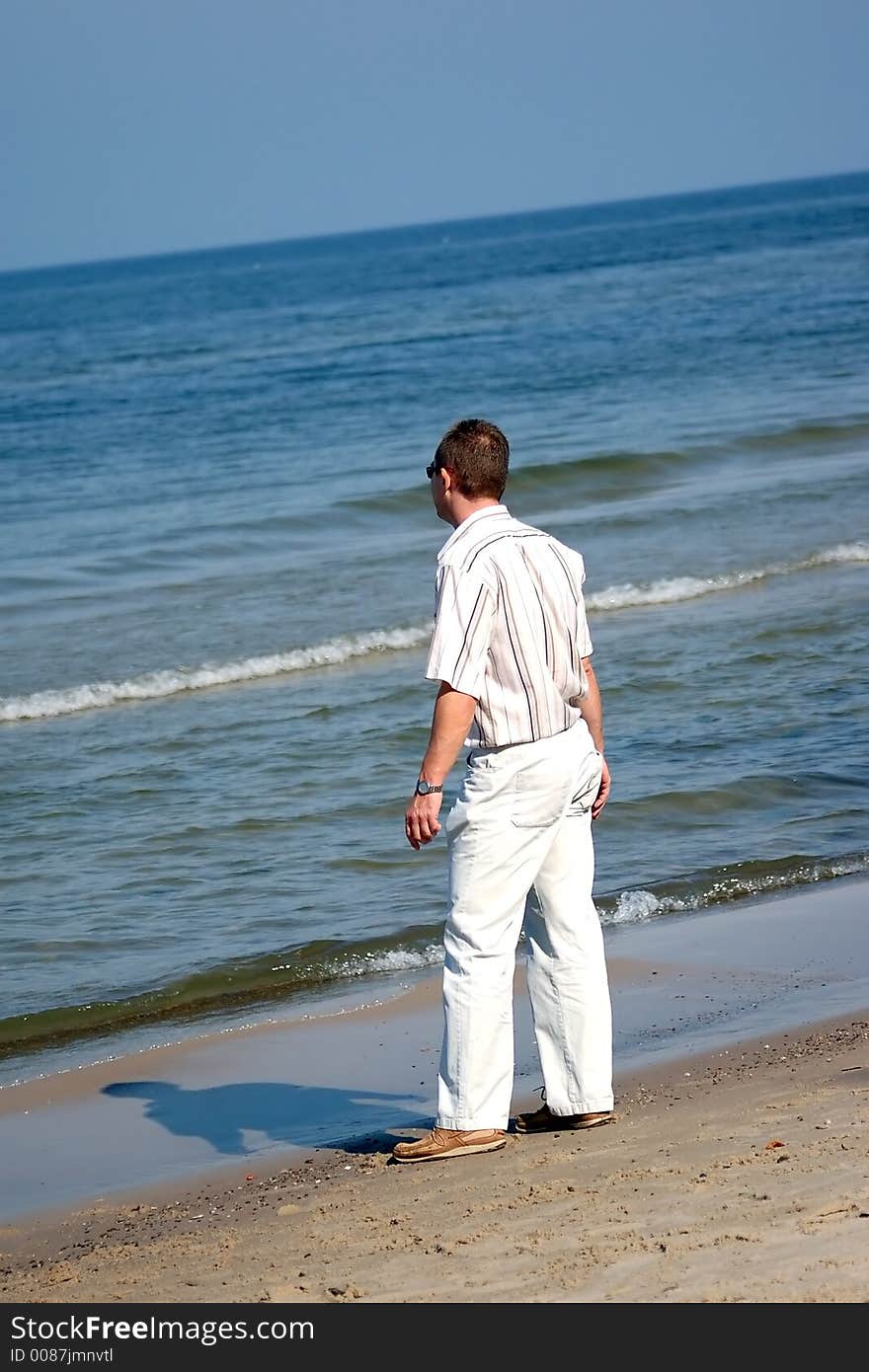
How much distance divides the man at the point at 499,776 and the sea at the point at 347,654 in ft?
6.40

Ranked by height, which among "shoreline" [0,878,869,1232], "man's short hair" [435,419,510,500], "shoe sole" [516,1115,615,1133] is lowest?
"shoreline" [0,878,869,1232]

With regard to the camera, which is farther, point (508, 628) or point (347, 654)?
point (347, 654)

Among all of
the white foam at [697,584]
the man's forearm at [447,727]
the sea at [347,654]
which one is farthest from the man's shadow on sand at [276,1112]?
the white foam at [697,584]

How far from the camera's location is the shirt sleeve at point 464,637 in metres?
3.92

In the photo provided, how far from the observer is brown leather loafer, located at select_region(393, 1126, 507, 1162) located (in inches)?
165

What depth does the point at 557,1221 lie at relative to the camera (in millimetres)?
3562

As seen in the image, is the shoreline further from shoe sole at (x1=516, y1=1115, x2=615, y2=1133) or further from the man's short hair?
the man's short hair

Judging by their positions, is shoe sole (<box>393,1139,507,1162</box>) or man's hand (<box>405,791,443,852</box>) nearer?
man's hand (<box>405,791,443,852</box>)

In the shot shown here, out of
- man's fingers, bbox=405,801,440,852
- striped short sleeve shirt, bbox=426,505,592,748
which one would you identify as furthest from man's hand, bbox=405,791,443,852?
striped short sleeve shirt, bbox=426,505,592,748

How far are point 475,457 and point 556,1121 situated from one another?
1.83 m

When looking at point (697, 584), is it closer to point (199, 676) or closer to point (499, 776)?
point (199, 676)

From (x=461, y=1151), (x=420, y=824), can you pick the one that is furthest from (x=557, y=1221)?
(x=420, y=824)

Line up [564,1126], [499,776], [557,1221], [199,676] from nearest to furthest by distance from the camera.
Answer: [557,1221], [499,776], [564,1126], [199,676]
